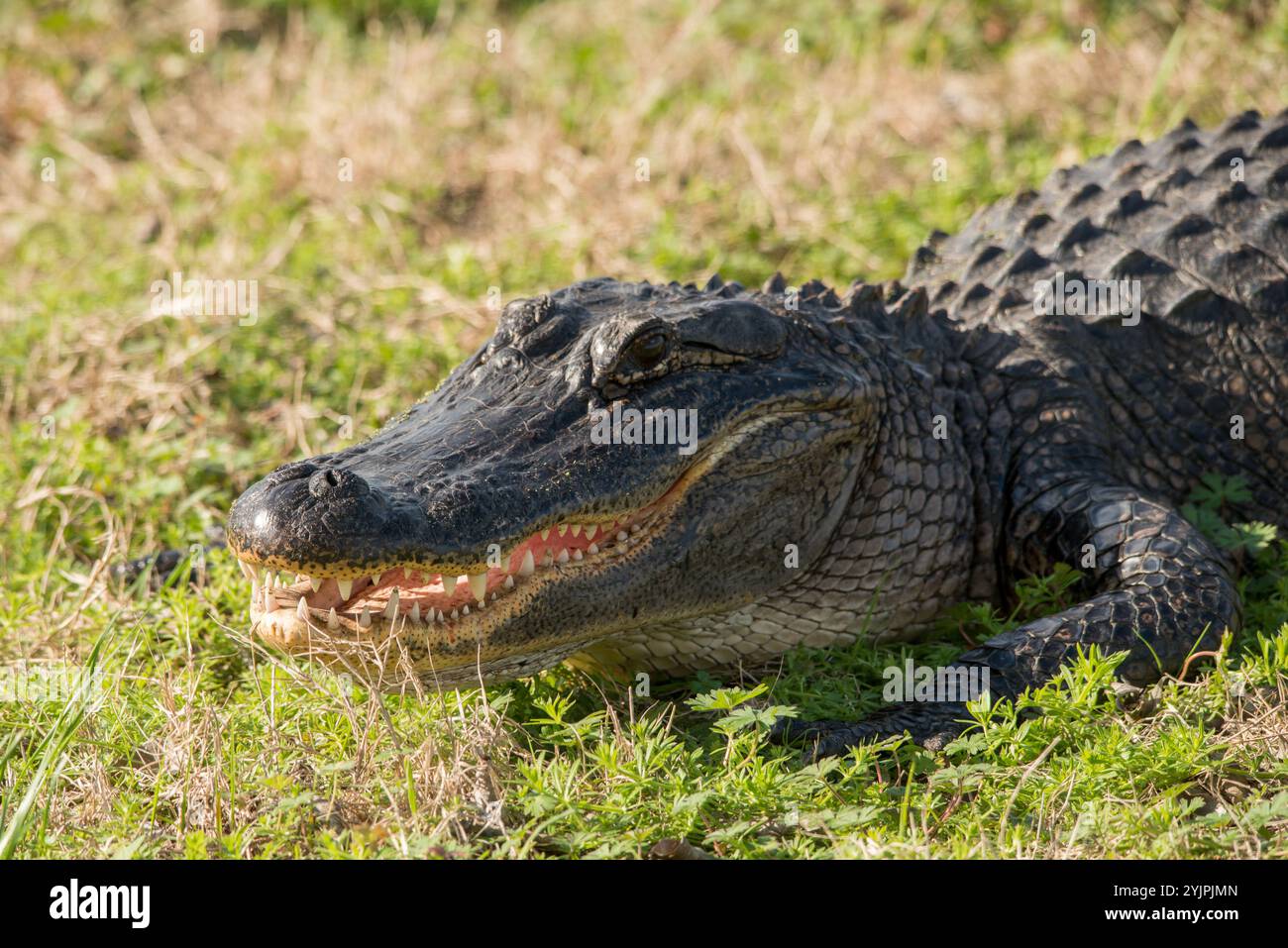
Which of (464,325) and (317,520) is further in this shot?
(464,325)

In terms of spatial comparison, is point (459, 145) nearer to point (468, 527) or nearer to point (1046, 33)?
point (1046, 33)

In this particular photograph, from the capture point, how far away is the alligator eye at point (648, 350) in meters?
3.87

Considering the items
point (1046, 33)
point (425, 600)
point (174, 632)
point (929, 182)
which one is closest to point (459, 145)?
point (929, 182)

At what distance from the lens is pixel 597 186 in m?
7.06

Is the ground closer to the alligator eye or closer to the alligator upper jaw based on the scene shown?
the alligator upper jaw

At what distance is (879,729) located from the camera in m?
3.61

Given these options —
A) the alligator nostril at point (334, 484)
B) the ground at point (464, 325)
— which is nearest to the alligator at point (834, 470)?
the alligator nostril at point (334, 484)

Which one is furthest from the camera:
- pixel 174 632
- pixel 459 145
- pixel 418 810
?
pixel 459 145

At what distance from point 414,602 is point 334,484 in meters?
0.37

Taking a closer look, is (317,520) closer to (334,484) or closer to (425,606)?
(334,484)

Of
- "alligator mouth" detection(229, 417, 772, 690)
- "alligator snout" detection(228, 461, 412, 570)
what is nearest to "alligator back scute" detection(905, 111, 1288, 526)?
"alligator mouth" detection(229, 417, 772, 690)

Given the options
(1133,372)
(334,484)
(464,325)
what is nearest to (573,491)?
(334,484)

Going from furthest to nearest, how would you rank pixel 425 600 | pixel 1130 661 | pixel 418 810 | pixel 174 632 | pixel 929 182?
1. pixel 929 182
2. pixel 174 632
3. pixel 1130 661
4. pixel 425 600
5. pixel 418 810

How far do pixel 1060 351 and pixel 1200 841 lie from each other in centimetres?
195
